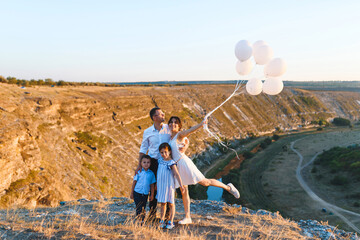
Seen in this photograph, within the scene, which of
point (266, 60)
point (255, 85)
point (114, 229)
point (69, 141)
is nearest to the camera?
point (114, 229)

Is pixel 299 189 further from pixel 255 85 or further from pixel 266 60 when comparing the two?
pixel 266 60

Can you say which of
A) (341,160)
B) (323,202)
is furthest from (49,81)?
(341,160)

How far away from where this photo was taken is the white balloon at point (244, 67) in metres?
7.98

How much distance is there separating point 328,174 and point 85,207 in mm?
30830

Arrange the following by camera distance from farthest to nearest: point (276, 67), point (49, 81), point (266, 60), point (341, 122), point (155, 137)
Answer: point (341, 122) < point (49, 81) < point (266, 60) < point (276, 67) < point (155, 137)

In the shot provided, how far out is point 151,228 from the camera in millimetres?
4801

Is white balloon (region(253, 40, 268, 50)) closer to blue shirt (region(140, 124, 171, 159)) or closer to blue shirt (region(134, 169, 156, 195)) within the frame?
blue shirt (region(140, 124, 171, 159))

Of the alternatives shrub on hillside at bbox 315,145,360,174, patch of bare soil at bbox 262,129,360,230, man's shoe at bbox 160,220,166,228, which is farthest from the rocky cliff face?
shrub on hillside at bbox 315,145,360,174

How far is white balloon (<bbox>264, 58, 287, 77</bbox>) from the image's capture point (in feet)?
23.6

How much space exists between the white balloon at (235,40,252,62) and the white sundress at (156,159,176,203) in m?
4.51

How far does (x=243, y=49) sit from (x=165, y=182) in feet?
16.5

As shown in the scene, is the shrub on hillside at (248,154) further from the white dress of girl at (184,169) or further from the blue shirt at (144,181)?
the blue shirt at (144,181)

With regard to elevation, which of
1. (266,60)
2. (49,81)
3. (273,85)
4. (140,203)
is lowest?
(140,203)

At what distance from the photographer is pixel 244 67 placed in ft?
26.3
